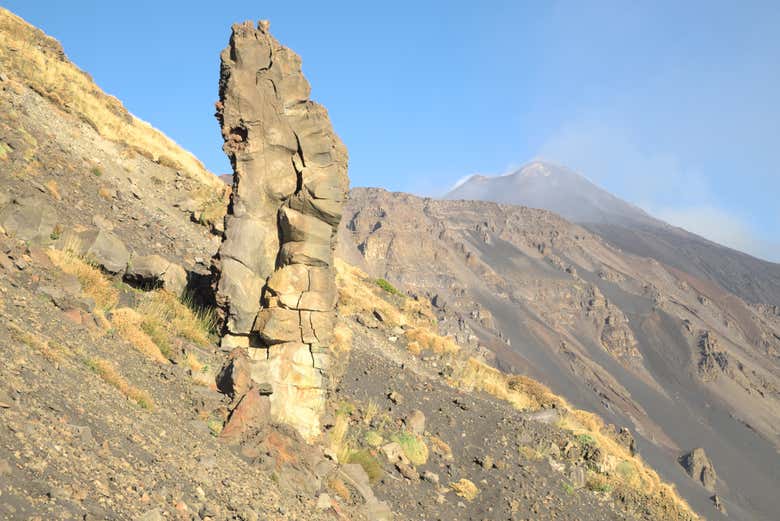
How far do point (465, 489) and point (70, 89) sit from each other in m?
19.7

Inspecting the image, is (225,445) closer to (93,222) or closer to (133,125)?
(93,222)

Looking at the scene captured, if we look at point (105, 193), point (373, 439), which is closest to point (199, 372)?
point (373, 439)

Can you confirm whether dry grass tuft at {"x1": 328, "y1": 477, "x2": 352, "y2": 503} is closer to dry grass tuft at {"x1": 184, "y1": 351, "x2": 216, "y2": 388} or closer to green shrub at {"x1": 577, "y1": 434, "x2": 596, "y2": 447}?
dry grass tuft at {"x1": 184, "y1": 351, "x2": 216, "y2": 388}

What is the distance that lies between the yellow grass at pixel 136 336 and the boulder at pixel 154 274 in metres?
1.98

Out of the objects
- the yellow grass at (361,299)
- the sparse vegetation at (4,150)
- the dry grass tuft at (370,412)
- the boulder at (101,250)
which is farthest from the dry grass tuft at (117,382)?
the yellow grass at (361,299)

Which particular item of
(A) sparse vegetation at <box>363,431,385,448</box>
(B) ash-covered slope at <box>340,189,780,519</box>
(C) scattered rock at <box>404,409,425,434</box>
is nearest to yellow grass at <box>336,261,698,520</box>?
(C) scattered rock at <box>404,409,425,434</box>

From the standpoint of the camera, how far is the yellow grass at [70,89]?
64.3 feet

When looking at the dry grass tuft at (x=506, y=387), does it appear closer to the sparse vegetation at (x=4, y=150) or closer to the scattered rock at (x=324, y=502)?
the scattered rock at (x=324, y=502)

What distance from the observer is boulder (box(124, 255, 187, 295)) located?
35.7 feet

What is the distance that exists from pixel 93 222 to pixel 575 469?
1171 cm

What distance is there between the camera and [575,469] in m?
13.2

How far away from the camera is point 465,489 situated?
1111cm

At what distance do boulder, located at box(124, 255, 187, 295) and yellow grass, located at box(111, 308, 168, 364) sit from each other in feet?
6.50

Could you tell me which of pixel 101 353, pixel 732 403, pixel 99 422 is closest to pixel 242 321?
pixel 101 353
